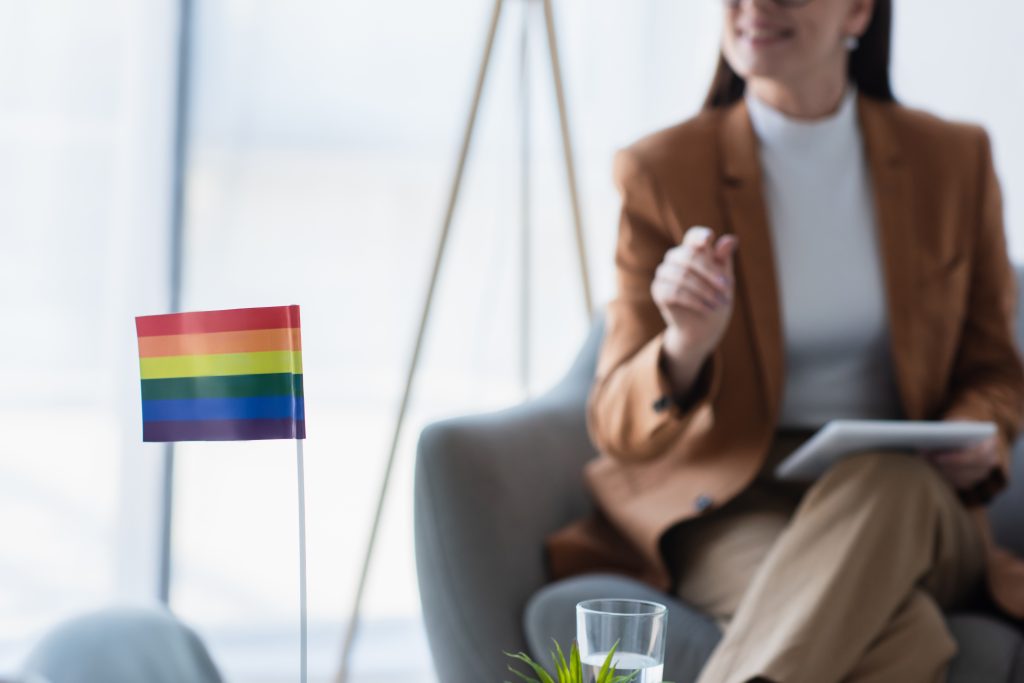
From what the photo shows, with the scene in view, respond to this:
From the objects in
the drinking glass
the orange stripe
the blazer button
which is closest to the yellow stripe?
the orange stripe

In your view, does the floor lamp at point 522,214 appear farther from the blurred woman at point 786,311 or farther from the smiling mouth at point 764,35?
the smiling mouth at point 764,35

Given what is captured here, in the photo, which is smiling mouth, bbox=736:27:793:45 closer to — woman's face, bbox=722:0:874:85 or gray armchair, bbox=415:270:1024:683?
woman's face, bbox=722:0:874:85

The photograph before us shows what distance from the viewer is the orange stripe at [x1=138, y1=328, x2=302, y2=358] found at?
85cm

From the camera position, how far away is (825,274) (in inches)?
68.6

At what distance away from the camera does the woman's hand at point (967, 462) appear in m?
1.58

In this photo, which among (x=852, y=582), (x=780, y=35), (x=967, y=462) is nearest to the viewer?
(x=852, y=582)

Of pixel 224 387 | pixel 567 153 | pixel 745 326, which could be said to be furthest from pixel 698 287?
pixel 567 153

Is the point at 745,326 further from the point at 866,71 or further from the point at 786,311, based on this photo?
the point at 866,71

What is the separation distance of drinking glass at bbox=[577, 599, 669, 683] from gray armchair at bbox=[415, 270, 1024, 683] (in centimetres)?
64

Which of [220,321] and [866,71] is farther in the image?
[866,71]

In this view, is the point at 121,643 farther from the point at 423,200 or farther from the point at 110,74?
the point at 423,200

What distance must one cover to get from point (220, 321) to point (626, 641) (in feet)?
1.22

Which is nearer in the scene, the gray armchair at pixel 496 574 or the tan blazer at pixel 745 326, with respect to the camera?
the gray armchair at pixel 496 574

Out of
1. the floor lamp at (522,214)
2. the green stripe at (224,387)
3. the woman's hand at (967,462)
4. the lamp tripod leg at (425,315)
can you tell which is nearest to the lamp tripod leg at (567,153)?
the floor lamp at (522,214)
